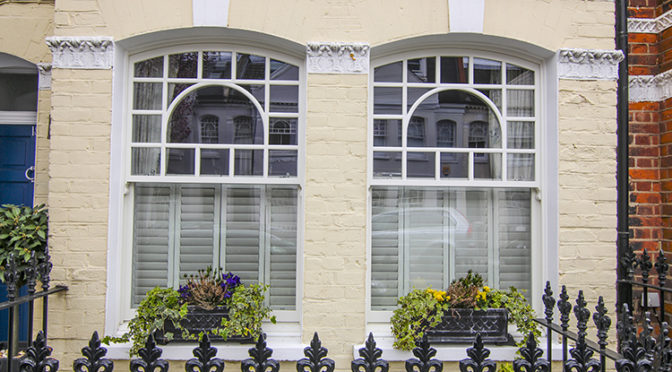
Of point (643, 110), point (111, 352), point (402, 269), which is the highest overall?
point (643, 110)

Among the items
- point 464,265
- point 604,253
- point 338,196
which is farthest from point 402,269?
point 604,253

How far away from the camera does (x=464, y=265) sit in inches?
172

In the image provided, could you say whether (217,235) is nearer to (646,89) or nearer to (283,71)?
(283,71)

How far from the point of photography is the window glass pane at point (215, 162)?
429 centimetres

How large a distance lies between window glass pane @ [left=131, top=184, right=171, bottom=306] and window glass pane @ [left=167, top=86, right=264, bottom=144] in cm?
50

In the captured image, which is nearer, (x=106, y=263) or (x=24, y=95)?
(x=106, y=263)

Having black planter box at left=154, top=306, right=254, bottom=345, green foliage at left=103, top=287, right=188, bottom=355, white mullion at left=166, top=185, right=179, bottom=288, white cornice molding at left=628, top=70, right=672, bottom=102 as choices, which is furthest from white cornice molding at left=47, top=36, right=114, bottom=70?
white cornice molding at left=628, top=70, right=672, bottom=102

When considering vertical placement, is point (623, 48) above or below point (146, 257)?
above

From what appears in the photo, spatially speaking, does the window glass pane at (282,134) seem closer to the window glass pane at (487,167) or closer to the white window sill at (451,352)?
the window glass pane at (487,167)

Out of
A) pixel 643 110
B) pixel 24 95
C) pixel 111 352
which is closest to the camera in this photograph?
pixel 111 352

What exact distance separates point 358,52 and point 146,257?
2.47 meters

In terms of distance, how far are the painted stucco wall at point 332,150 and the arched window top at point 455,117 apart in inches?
11.2

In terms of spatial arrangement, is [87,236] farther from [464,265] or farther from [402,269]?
[464,265]

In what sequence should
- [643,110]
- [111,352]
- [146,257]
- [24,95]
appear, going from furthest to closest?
[24,95], [643,110], [146,257], [111,352]
